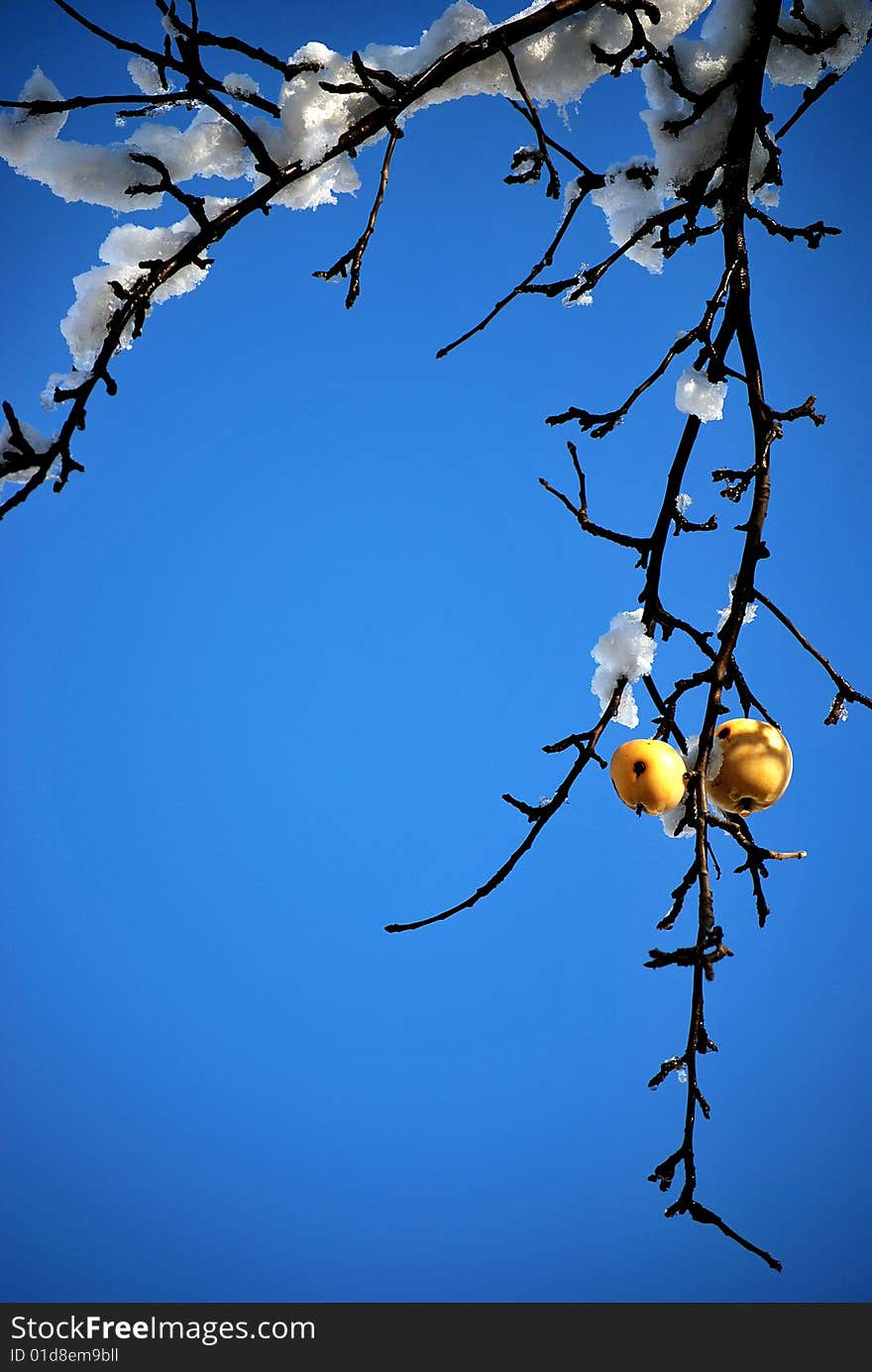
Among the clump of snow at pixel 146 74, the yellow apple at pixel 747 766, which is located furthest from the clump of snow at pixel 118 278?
the yellow apple at pixel 747 766

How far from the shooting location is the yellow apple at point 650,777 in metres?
1.55

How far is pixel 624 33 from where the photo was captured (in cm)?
169

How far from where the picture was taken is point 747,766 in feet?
5.14

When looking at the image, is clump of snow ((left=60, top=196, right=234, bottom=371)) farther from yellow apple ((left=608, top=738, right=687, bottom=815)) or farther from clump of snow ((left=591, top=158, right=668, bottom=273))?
yellow apple ((left=608, top=738, right=687, bottom=815))

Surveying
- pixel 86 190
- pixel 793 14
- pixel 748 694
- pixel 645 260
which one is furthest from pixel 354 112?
pixel 748 694

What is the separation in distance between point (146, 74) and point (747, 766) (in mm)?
1582

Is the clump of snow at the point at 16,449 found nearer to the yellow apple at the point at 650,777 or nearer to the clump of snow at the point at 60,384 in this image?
the clump of snow at the point at 60,384

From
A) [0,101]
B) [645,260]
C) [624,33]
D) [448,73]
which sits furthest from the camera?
[645,260]

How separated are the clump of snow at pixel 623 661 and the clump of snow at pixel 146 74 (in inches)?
48.4

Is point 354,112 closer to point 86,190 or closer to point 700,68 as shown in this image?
point 86,190

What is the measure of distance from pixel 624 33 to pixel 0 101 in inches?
41.5

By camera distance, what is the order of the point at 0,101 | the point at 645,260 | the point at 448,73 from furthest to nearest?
the point at 645,260
the point at 448,73
the point at 0,101

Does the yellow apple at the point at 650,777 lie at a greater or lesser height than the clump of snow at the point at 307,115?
lesser

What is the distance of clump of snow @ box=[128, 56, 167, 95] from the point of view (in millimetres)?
1668
